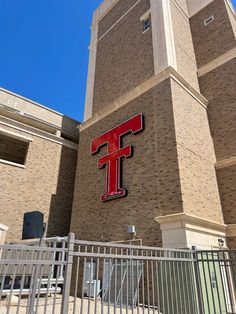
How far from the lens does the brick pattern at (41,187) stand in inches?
518

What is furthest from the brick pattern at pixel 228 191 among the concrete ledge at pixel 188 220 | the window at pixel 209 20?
the window at pixel 209 20

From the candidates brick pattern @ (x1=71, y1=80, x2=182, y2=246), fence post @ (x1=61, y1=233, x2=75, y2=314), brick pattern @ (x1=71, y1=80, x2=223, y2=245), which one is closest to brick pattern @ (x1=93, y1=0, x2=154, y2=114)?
brick pattern @ (x1=71, y1=80, x2=182, y2=246)

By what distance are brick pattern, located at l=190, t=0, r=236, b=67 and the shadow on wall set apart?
1023 centimetres

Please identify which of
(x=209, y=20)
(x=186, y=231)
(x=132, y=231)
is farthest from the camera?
(x=209, y=20)

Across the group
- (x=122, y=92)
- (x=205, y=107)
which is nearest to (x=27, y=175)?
(x=122, y=92)

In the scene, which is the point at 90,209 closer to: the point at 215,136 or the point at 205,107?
the point at 215,136

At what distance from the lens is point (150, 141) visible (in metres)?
11.2

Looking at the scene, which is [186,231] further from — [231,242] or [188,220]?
[231,242]

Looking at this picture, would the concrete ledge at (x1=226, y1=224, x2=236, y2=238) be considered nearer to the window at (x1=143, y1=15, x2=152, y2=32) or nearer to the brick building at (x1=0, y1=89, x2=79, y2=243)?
the brick building at (x1=0, y1=89, x2=79, y2=243)

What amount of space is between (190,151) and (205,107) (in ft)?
14.2

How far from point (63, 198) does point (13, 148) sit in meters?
4.93

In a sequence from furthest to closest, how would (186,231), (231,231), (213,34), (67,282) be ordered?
(213,34)
(231,231)
(186,231)
(67,282)

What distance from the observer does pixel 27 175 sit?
14.4 meters

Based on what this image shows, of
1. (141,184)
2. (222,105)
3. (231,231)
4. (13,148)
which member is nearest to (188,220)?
(141,184)
